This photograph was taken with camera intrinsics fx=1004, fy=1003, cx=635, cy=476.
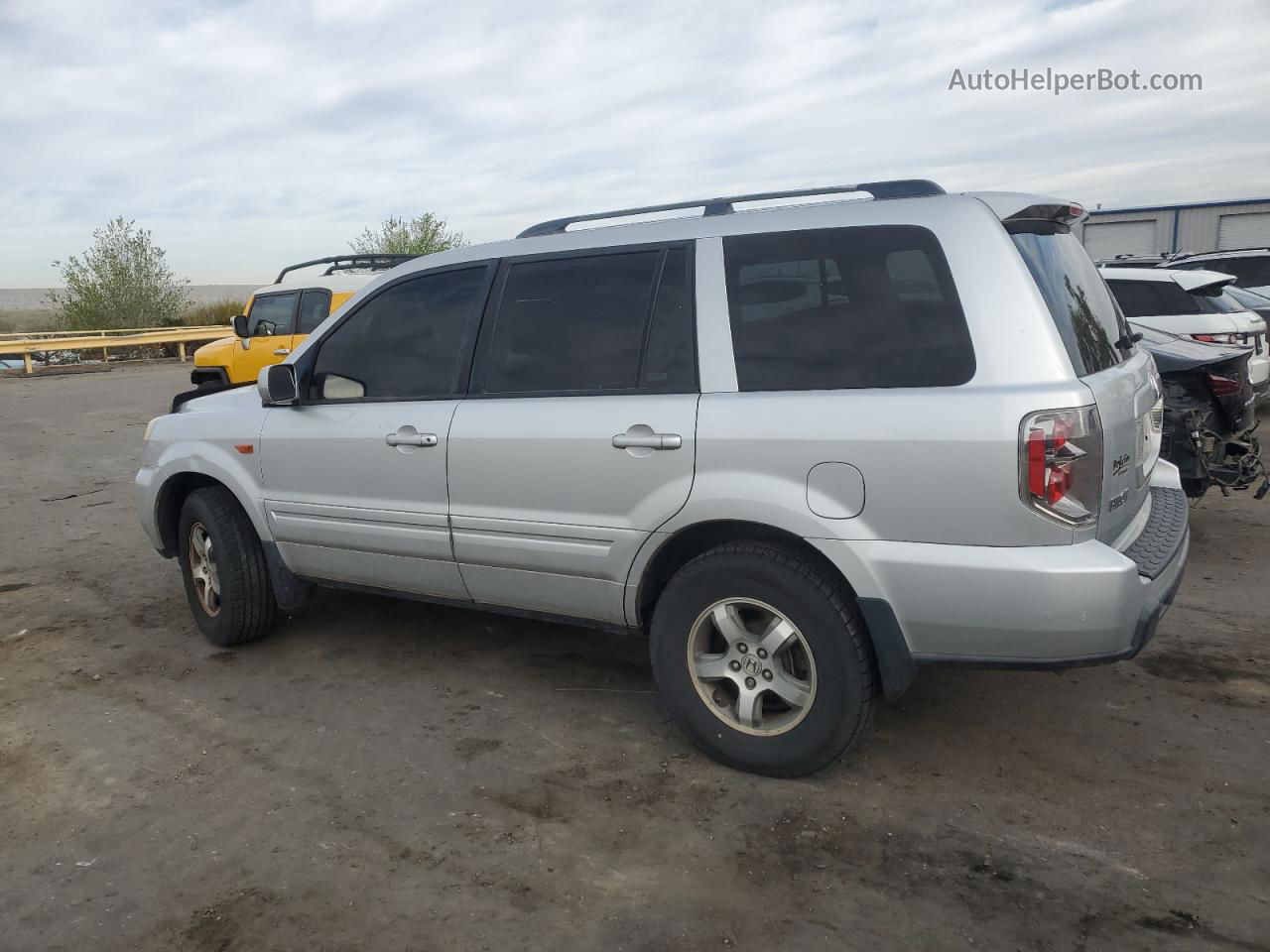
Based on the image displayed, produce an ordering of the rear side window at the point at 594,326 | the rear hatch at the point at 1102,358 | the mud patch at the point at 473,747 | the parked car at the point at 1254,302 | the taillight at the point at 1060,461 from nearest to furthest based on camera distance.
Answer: the taillight at the point at 1060,461 < the rear hatch at the point at 1102,358 < the rear side window at the point at 594,326 < the mud patch at the point at 473,747 < the parked car at the point at 1254,302

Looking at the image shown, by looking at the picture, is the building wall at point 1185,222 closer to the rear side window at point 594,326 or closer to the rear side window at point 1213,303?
the rear side window at point 1213,303

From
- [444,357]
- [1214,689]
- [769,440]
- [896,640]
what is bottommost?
[1214,689]

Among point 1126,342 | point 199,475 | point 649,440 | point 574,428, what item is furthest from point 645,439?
point 199,475

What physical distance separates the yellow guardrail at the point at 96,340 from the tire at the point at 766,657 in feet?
97.1

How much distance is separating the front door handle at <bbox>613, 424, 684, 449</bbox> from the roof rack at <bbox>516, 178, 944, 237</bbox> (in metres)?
0.85

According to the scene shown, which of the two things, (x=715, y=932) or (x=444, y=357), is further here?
(x=444, y=357)

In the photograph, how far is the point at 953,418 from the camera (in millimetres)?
2893

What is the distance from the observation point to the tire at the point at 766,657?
317 cm

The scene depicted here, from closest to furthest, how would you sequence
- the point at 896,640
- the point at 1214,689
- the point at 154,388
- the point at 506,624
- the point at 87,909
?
the point at 87,909 → the point at 896,640 → the point at 1214,689 → the point at 506,624 → the point at 154,388

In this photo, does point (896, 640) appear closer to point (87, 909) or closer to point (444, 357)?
point (444, 357)

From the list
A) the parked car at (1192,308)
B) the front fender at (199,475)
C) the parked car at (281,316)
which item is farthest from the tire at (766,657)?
the parked car at (281,316)

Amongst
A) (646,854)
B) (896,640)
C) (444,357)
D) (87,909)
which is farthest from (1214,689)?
(87,909)

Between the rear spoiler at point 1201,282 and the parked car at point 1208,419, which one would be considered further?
the rear spoiler at point 1201,282

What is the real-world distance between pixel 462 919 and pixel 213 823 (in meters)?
1.06
